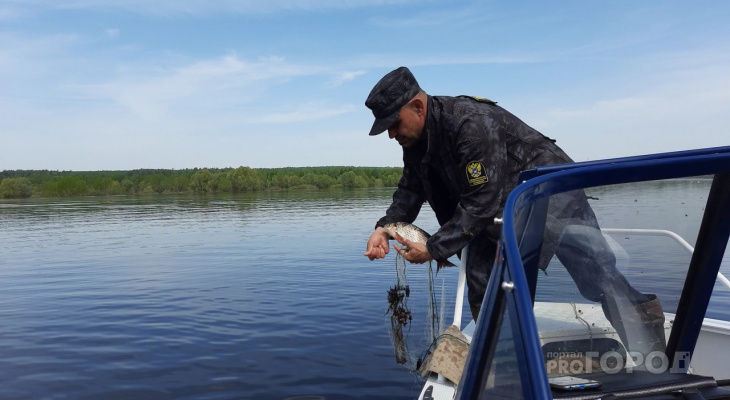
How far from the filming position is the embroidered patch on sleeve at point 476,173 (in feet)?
11.9

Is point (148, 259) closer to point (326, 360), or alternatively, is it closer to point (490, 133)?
point (326, 360)

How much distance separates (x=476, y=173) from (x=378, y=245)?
3.33ft

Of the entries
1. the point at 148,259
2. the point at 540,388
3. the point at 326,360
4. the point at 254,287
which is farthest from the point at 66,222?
the point at 540,388

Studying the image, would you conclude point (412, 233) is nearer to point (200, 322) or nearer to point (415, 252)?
point (415, 252)

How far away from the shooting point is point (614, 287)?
2.59m

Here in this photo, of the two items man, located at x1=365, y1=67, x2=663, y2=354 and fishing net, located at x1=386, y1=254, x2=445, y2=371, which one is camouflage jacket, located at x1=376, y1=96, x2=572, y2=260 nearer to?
man, located at x1=365, y1=67, x2=663, y2=354

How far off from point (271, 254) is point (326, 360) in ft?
48.5

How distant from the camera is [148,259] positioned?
76.1ft

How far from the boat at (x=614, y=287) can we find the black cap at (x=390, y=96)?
1.49 m

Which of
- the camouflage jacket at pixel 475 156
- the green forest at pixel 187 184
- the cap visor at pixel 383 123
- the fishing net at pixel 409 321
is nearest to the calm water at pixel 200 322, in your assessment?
the fishing net at pixel 409 321

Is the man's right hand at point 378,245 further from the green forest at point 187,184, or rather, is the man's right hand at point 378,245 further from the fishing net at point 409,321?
the green forest at point 187,184

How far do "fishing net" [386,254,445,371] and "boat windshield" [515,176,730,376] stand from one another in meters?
2.99

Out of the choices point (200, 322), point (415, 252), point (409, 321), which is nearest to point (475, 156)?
point (415, 252)

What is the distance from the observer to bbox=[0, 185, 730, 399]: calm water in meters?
8.61
